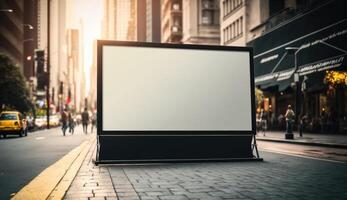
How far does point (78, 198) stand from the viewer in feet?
19.6

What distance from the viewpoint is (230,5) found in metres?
51.5

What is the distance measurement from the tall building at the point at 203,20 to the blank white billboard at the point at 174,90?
208 ft

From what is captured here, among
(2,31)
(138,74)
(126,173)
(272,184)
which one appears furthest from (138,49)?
(2,31)

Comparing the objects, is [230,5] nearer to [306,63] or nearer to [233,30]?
[233,30]

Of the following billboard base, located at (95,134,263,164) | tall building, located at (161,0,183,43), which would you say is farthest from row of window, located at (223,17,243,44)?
billboard base, located at (95,134,263,164)

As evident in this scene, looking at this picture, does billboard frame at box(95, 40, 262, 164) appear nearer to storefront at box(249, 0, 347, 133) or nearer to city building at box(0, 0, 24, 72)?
storefront at box(249, 0, 347, 133)

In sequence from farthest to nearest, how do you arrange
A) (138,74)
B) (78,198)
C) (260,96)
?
(260,96) → (138,74) → (78,198)

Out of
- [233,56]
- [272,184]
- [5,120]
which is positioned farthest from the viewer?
[5,120]

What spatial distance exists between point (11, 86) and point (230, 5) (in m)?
25.5

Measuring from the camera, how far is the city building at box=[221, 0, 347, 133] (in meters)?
24.0

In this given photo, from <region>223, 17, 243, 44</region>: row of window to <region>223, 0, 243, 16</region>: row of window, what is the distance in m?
1.58

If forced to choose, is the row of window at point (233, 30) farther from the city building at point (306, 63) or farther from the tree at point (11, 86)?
the tree at point (11, 86)

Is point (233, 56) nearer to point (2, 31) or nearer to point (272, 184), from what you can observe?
point (272, 184)

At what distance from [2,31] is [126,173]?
226 feet
